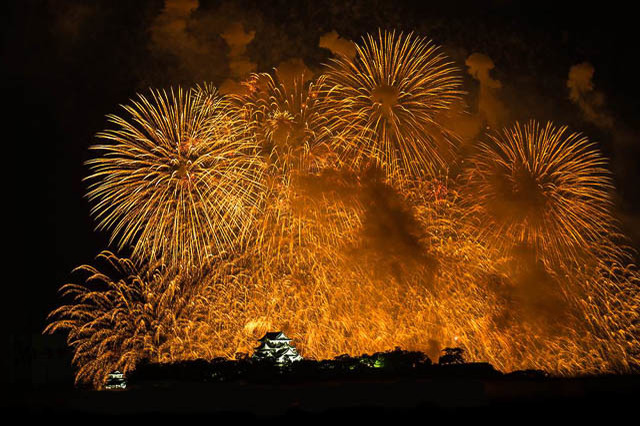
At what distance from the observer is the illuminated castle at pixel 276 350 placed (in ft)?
119

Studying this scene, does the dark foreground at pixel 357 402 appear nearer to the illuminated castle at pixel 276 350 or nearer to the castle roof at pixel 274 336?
the illuminated castle at pixel 276 350

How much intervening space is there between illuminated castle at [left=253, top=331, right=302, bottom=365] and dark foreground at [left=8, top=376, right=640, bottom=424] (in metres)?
4.41

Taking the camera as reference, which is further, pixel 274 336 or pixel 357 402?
pixel 274 336

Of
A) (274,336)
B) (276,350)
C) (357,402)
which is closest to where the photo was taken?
(357,402)

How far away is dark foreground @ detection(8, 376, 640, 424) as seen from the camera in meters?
27.0

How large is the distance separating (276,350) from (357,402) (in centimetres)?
896

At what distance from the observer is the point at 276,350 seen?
1443 inches

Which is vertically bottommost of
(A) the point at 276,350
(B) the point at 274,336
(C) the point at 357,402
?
(C) the point at 357,402

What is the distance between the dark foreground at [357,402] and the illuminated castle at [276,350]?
4.41 metres

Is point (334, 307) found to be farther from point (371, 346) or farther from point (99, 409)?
point (99, 409)

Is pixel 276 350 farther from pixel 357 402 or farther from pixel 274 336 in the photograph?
pixel 357 402

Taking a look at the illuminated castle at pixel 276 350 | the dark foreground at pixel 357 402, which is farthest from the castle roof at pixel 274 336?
the dark foreground at pixel 357 402

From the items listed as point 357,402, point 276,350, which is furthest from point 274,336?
point 357,402

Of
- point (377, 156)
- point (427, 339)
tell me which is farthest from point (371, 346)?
point (377, 156)
